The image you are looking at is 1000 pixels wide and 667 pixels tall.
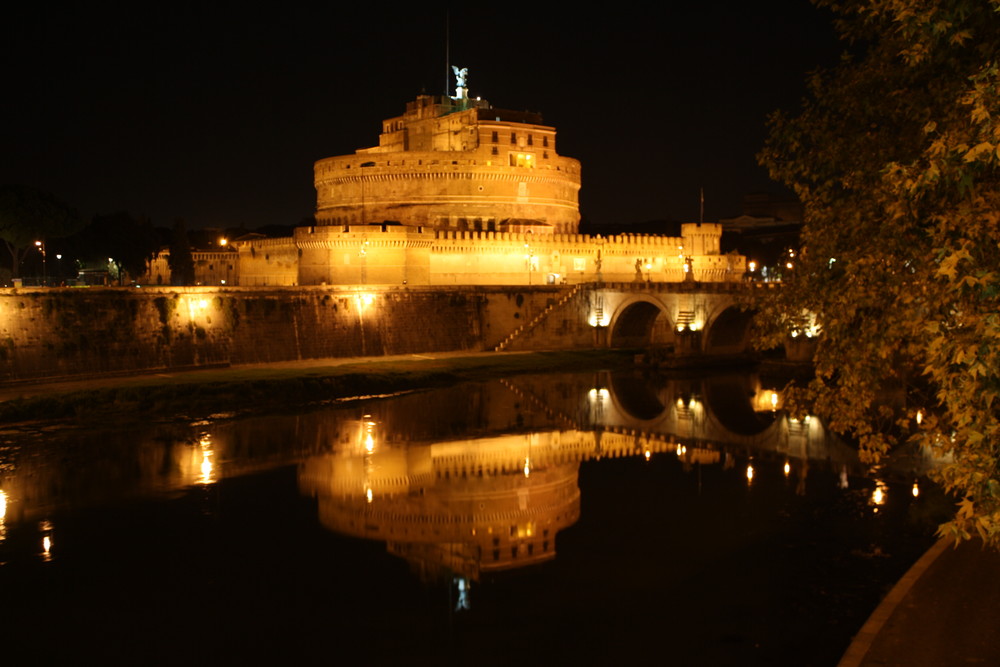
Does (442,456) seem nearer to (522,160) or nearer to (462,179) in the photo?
(462,179)

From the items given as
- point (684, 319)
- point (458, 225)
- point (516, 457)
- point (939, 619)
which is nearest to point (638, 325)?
point (684, 319)

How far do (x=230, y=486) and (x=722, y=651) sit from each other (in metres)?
10.5

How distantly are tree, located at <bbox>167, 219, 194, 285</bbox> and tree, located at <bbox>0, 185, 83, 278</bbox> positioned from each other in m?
9.83

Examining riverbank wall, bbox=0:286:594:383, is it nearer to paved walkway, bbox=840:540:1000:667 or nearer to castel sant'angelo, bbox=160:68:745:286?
castel sant'angelo, bbox=160:68:745:286

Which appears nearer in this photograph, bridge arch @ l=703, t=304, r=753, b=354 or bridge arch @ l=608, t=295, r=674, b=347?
bridge arch @ l=703, t=304, r=753, b=354

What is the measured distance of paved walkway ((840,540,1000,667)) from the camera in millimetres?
7602

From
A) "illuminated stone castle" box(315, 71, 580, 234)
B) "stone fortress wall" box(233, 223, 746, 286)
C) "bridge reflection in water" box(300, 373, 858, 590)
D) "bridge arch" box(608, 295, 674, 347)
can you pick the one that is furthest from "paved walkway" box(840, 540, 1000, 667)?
"illuminated stone castle" box(315, 71, 580, 234)

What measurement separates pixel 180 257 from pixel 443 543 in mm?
38178

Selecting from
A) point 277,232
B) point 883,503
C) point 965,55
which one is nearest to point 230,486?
point 883,503

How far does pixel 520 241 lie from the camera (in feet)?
144

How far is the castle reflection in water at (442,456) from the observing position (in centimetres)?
1534

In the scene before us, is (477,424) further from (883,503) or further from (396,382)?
Result: (883,503)

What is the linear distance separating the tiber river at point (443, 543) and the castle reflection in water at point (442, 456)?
83mm

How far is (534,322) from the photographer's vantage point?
39.8 metres
